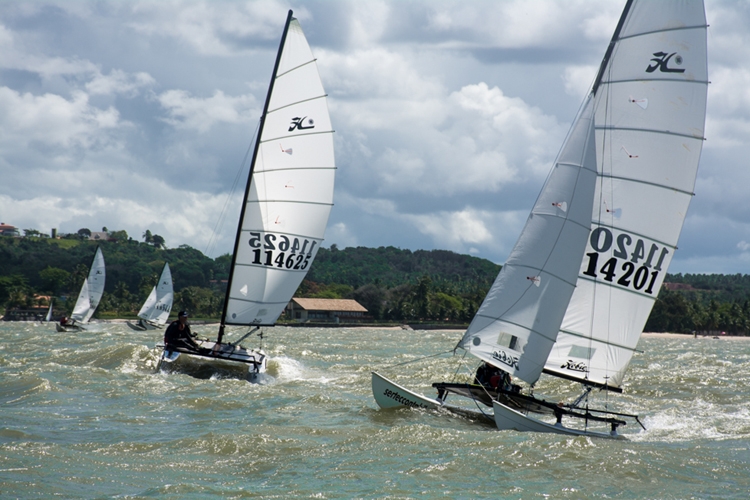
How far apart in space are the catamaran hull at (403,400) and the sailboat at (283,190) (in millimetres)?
6147

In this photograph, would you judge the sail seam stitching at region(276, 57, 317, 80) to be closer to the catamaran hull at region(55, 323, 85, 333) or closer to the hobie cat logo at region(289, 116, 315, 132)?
the hobie cat logo at region(289, 116, 315, 132)

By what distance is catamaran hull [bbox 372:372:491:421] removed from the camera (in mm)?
14836

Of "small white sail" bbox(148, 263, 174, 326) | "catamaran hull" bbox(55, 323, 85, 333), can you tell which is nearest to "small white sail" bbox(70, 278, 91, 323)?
"catamaran hull" bbox(55, 323, 85, 333)

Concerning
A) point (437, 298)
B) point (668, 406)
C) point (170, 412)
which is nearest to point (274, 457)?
point (170, 412)

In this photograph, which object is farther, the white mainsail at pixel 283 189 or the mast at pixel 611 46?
the white mainsail at pixel 283 189

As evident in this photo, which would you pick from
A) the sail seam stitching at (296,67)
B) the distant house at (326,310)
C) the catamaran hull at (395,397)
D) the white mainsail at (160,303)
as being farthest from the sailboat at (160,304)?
the distant house at (326,310)

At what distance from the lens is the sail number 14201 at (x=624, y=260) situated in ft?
46.9

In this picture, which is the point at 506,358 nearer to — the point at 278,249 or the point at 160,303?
the point at 278,249

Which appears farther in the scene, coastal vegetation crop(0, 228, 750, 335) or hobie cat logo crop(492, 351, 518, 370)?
coastal vegetation crop(0, 228, 750, 335)

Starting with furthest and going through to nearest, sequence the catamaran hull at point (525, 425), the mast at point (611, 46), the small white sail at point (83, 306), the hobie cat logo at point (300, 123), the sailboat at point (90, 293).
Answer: the small white sail at point (83, 306) → the sailboat at point (90, 293) → the hobie cat logo at point (300, 123) → the mast at point (611, 46) → the catamaran hull at point (525, 425)

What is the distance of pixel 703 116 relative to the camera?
1385cm

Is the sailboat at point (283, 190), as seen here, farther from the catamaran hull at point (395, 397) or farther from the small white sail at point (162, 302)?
the small white sail at point (162, 302)

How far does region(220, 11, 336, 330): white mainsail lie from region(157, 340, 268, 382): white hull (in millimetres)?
1974

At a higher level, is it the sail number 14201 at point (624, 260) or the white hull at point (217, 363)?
the sail number 14201 at point (624, 260)
